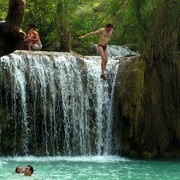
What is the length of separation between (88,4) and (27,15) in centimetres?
786

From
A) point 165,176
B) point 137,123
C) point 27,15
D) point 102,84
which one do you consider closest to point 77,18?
point 27,15

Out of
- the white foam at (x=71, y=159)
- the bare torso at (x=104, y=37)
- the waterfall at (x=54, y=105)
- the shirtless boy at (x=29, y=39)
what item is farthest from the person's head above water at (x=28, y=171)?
the shirtless boy at (x=29, y=39)

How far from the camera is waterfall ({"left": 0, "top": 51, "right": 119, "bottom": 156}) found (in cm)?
1330

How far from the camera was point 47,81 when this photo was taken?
13891mm

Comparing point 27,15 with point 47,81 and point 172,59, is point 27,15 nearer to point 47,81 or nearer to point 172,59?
point 47,81

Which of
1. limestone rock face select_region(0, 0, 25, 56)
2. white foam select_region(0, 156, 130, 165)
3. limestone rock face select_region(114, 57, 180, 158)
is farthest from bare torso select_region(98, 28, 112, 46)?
limestone rock face select_region(0, 0, 25, 56)

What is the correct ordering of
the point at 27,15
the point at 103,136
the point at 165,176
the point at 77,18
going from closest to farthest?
1. the point at 165,176
2. the point at 103,136
3. the point at 27,15
4. the point at 77,18

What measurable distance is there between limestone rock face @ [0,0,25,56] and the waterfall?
1077 centimetres

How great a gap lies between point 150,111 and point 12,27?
36.9 feet

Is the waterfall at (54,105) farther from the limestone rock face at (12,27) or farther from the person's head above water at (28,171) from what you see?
the limestone rock face at (12,27)

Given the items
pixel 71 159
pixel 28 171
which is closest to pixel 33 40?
pixel 71 159

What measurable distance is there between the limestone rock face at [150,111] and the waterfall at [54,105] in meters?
0.71

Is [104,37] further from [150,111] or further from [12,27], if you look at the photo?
[12,27]

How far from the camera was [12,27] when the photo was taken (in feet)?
8.42
